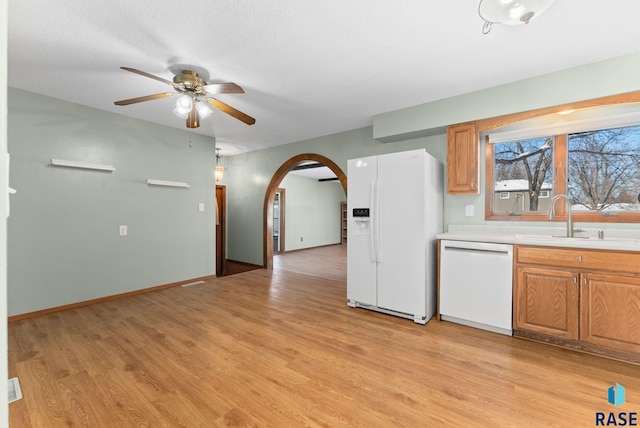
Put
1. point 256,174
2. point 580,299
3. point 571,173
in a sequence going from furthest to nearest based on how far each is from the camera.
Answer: point 256,174, point 571,173, point 580,299

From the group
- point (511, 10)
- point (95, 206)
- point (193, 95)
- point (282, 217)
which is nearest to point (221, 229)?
point (282, 217)

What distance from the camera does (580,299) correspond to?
7.41 feet

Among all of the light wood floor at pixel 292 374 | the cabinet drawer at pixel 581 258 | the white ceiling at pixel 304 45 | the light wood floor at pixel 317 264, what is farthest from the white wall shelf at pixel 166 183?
the cabinet drawer at pixel 581 258

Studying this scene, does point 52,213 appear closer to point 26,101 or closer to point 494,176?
point 26,101

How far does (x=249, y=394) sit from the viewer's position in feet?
5.84

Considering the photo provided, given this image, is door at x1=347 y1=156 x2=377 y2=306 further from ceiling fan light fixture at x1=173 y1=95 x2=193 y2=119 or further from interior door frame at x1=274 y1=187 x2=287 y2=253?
interior door frame at x1=274 y1=187 x2=287 y2=253

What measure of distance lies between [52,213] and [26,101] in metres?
1.21

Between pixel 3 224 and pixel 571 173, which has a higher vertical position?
pixel 571 173

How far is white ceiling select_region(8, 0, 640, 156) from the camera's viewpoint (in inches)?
70.7

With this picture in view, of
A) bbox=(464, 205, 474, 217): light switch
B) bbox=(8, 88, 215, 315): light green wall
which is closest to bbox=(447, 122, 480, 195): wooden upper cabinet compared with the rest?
bbox=(464, 205, 474, 217): light switch

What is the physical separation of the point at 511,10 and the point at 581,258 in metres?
1.93

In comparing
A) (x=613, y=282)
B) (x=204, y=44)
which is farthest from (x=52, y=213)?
(x=613, y=282)

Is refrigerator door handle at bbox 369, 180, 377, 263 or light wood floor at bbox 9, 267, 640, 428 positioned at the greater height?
refrigerator door handle at bbox 369, 180, 377, 263

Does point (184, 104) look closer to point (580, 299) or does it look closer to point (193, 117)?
point (193, 117)
